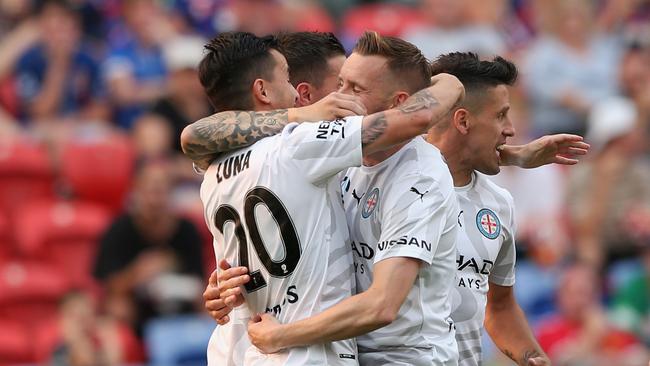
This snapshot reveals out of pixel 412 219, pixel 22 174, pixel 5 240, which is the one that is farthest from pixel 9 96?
pixel 412 219

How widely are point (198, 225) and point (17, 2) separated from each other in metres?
2.97

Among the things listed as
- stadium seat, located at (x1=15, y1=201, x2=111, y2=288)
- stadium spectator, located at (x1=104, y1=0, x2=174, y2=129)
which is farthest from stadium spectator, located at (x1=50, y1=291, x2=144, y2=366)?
stadium spectator, located at (x1=104, y1=0, x2=174, y2=129)

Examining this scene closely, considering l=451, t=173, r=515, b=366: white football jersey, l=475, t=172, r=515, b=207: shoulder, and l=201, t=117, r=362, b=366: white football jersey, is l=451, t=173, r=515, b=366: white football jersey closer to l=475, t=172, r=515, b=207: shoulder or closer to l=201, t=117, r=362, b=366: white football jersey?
l=475, t=172, r=515, b=207: shoulder

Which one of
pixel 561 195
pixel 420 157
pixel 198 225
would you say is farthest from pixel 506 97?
pixel 561 195

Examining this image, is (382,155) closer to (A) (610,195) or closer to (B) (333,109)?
(B) (333,109)

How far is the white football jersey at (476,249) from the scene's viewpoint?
5.83 meters

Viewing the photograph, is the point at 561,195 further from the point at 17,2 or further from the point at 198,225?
the point at 17,2

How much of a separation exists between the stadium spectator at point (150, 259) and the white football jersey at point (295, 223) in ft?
17.9

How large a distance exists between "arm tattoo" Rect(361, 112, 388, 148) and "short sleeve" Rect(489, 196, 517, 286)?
1.18 m

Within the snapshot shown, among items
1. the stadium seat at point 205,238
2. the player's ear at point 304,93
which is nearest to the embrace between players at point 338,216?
the player's ear at point 304,93

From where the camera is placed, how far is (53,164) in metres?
11.7

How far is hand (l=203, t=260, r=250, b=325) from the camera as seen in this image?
5383 mm

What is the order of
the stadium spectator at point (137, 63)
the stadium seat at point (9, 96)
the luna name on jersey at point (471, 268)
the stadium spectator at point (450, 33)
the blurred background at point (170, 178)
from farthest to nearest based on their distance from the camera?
1. the stadium spectator at point (450, 33)
2. the stadium spectator at point (137, 63)
3. the stadium seat at point (9, 96)
4. the blurred background at point (170, 178)
5. the luna name on jersey at point (471, 268)

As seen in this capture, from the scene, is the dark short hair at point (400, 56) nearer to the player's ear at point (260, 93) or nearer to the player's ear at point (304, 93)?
the player's ear at point (260, 93)
